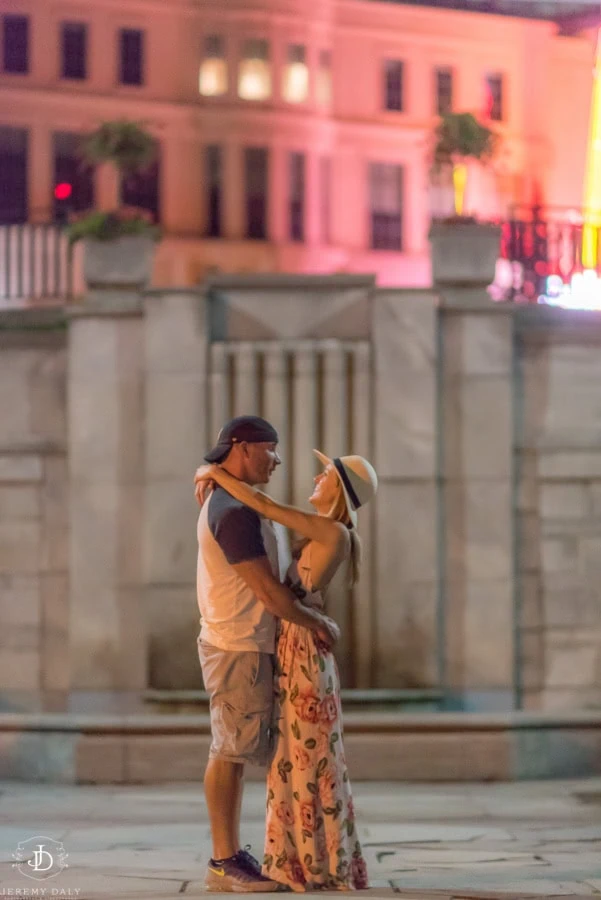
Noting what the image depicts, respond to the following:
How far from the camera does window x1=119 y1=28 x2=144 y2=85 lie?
37625 millimetres

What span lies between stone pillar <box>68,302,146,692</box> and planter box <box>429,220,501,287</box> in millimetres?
2185

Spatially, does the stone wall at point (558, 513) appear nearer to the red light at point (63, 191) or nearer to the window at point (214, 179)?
the red light at point (63, 191)

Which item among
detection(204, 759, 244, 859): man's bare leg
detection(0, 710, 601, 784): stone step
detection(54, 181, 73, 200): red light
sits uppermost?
detection(54, 181, 73, 200): red light

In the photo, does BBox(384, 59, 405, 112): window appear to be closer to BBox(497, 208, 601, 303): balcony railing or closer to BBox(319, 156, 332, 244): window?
BBox(319, 156, 332, 244): window

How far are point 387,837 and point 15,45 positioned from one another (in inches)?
1253

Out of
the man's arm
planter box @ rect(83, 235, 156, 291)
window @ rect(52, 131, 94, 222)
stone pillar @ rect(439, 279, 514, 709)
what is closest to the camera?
the man's arm

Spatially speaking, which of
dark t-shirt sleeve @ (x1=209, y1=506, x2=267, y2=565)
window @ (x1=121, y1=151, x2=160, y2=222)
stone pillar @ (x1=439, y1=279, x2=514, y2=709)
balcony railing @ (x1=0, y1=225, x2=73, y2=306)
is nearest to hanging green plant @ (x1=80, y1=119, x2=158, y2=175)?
balcony railing @ (x1=0, y1=225, x2=73, y2=306)

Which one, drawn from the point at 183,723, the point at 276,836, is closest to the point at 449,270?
the point at 183,723

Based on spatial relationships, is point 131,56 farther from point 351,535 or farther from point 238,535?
point 238,535

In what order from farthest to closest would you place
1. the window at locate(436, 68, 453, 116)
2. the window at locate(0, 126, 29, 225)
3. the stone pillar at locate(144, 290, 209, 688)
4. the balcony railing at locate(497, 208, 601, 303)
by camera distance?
the window at locate(436, 68, 453, 116) < the window at locate(0, 126, 29, 225) < the balcony railing at locate(497, 208, 601, 303) < the stone pillar at locate(144, 290, 209, 688)

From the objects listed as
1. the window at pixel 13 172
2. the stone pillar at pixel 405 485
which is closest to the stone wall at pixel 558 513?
the stone pillar at pixel 405 485

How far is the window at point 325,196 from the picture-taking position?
38.8 meters

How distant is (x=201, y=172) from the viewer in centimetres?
3809

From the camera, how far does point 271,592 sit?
635 cm
